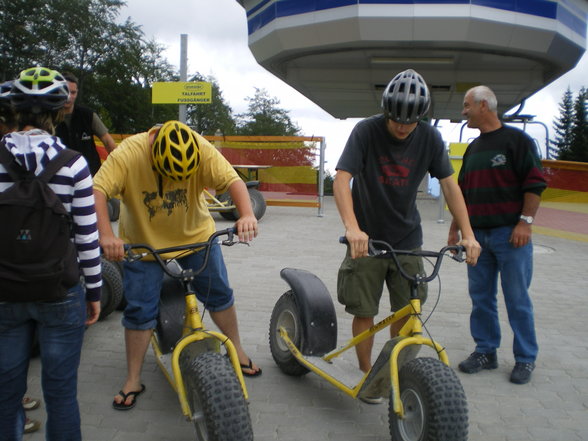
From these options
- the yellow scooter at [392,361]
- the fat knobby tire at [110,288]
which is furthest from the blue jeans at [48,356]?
the fat knobby tire at [110,288]

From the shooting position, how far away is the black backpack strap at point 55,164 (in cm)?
221

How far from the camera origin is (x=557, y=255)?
9.23 m

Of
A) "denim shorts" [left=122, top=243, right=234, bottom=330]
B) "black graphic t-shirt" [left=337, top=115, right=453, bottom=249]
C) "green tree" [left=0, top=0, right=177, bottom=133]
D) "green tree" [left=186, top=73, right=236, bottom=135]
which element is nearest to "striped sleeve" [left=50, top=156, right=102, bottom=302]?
"denim shorts" [left=122, top=243, right=234, bottom=330]

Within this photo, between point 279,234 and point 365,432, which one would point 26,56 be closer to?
point 279,234

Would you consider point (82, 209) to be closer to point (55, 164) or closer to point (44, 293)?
point (55, 164)

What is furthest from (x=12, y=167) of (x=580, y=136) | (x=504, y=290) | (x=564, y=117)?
(x=564, y=117)

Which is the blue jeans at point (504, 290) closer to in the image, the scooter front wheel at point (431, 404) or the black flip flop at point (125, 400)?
the scooter front wheel at point (431, 404)

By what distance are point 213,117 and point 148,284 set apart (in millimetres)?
50616

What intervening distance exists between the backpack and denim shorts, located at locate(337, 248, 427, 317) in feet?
5.99

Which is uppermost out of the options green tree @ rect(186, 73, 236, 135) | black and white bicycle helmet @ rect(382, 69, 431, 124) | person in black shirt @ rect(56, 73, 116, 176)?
green tree @ rect(186, 73, 236, 135)

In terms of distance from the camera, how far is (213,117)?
5262cm

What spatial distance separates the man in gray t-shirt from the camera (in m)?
3.39

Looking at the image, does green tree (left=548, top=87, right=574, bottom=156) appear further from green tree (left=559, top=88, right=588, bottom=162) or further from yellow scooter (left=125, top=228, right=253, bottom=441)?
yellow scooter (left=125, top=228, right=253, bottom=441)

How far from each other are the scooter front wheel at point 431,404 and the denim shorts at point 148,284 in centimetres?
130
